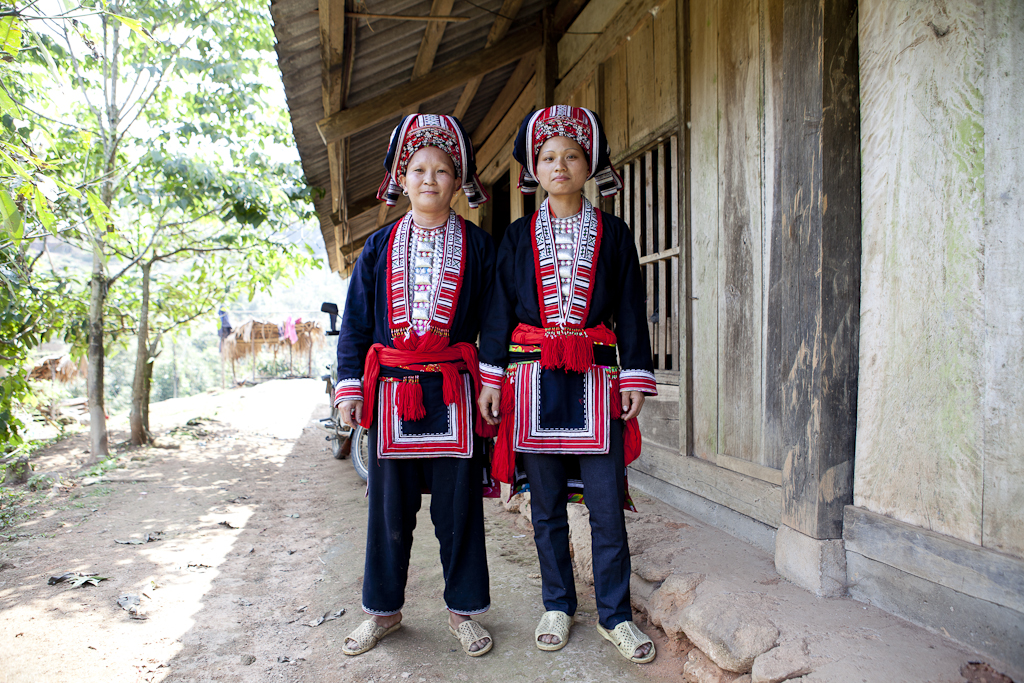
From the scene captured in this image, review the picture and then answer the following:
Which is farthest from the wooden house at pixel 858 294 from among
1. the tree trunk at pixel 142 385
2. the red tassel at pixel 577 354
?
the tree trunk at pixel 142 385

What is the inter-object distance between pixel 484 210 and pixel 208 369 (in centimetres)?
2481

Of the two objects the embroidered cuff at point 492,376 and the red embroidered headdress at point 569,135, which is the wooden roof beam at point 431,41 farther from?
the embroidered cuff at point 492,376

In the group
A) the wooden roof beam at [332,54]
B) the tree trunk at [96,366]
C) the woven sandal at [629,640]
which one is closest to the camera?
the woven sandal at [629,640]

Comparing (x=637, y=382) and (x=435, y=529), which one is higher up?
(x=637, y=382)

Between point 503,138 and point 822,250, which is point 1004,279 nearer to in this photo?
point 822,250

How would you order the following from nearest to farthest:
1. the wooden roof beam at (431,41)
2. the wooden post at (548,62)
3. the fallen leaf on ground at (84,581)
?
the fallen leaf on ground at (84,581) < the wooden roof beam at (431,41) < the wooden post at (548,62)

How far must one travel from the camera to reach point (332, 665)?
2.12 metres

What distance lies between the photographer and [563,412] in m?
2.05

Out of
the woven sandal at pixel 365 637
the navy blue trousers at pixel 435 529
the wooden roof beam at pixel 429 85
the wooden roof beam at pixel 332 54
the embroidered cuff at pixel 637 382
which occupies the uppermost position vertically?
the wooden roof beam at pixel 429 85

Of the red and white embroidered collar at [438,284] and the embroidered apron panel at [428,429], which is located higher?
the red and white embroidered collar at [438,284]

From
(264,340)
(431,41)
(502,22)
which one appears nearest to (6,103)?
(431,41)

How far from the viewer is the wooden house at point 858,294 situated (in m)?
1.55

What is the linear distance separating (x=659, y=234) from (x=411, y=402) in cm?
190

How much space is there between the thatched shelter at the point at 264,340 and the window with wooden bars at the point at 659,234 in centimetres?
1762
